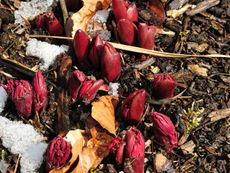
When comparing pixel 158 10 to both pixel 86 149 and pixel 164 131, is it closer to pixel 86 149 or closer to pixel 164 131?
pixel 164 131

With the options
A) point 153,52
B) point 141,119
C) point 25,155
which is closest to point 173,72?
point 153,52

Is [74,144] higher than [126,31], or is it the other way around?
[126,31]

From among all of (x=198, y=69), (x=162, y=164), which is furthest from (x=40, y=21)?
(x=162, y=164)

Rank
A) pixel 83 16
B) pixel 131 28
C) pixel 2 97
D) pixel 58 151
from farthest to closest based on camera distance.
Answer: pixel 83 16
pixel 131 28
pixel 2 97
pixel 58 151

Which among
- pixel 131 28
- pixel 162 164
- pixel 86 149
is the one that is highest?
pixel 131 28

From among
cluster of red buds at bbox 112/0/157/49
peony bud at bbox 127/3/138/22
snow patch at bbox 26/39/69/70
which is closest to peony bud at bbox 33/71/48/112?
snow patch at bbox 26/39/69/70

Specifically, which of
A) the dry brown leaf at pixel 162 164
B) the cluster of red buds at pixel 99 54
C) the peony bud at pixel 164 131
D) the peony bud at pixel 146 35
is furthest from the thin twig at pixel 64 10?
the dry brown leaf at pixel 162 164

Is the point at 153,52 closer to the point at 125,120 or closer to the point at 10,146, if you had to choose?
the point at 125,120
